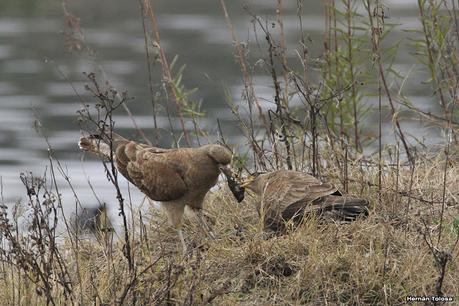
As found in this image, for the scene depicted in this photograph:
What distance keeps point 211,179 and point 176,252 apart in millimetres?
518

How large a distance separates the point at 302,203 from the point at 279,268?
0.71 meters

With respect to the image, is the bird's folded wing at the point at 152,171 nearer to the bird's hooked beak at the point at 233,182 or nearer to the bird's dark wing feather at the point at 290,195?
the bird's hooked beak at the point at 233,182

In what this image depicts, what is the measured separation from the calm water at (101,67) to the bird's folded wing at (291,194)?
284 cm

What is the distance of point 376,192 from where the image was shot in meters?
6.50

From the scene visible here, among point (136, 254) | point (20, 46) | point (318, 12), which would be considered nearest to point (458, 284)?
point (136, 254)

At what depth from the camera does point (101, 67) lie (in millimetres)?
9977

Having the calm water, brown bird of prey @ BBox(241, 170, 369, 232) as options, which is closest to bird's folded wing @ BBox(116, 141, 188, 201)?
brown bird of prey @ BBox(241, 170, 369, 232)

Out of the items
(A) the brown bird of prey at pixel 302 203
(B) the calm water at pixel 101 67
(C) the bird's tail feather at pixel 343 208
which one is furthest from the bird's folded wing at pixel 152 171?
(B) the calm water at pixel 101 67

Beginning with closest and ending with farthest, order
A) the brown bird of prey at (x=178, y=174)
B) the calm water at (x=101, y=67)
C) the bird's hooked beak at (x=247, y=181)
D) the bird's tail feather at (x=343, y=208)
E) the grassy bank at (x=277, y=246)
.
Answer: the grassy bank at (x=277, y=246) → the bird's tail feather at (x=343, y=208) → the brown bird of prey at (x=178, y=174) → the bird's hooked beak at (x=247, y=181) → the calm water at (x=101, y=67)

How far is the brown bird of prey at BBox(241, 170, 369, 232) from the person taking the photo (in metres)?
6.03

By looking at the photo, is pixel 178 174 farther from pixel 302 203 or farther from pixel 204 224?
pixel 302 203

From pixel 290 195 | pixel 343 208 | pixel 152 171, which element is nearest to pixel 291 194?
pixel 290 195

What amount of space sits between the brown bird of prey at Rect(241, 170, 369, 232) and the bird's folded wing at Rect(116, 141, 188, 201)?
531mm

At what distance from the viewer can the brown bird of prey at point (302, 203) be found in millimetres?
6027
